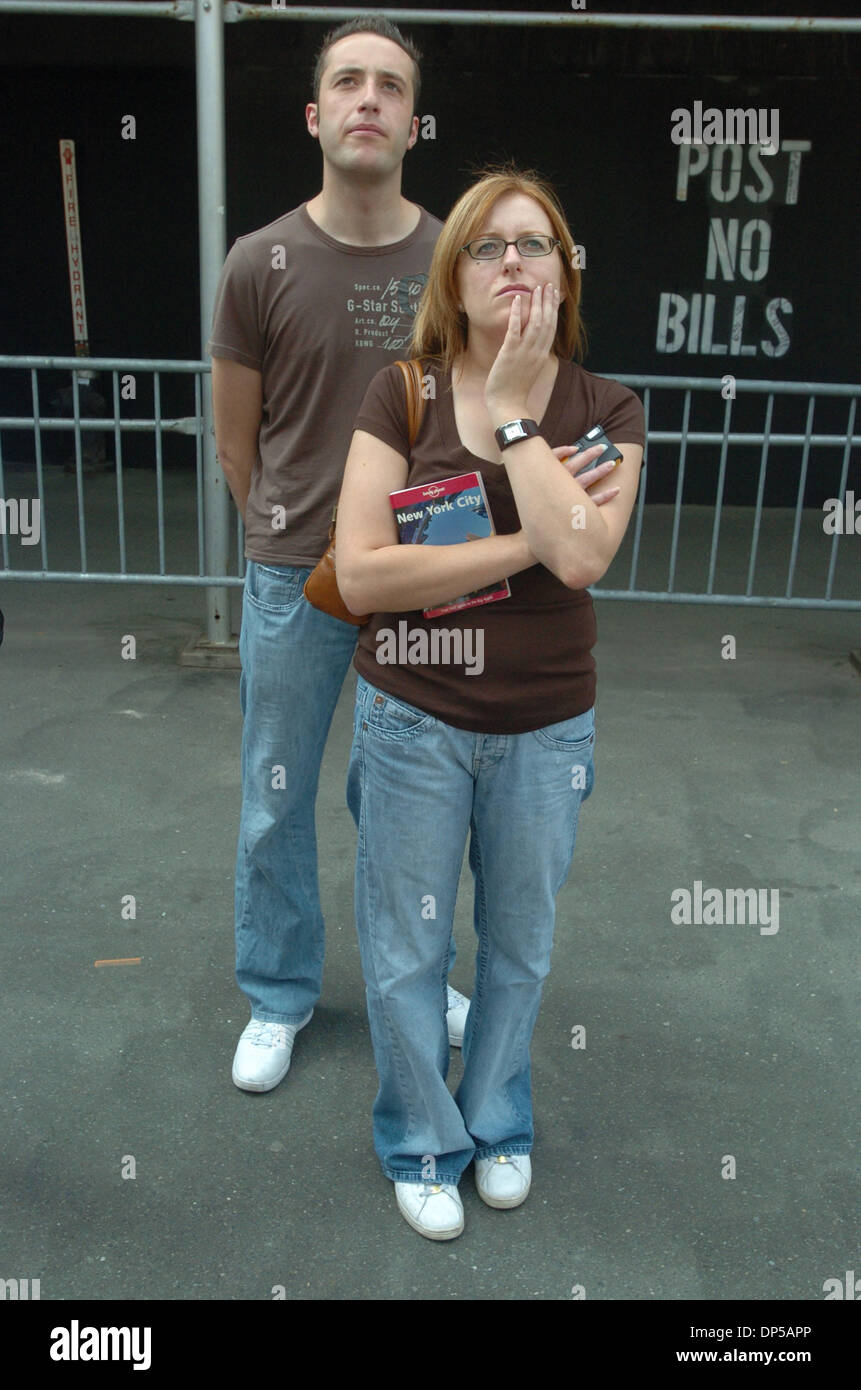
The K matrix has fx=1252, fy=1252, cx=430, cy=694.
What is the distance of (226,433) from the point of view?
2.81 metres

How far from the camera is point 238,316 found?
8.57 feet

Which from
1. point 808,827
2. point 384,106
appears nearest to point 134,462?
point 808,827

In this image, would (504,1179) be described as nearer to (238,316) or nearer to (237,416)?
(237,416)

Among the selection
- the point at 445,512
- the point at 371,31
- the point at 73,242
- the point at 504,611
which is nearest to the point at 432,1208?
the point at 504,611

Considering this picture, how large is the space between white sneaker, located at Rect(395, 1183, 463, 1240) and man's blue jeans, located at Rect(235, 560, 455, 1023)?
0.52 meters

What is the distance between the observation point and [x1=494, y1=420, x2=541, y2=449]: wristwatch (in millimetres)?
2021

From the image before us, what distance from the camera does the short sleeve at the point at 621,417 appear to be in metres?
2.19

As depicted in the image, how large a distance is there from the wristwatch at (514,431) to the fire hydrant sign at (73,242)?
9.31 metres

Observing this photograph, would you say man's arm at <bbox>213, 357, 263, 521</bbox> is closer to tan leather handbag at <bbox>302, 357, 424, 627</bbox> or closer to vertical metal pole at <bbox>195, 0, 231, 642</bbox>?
tan leather handbag at <bbox>302, 357, 424, 627</bbox>

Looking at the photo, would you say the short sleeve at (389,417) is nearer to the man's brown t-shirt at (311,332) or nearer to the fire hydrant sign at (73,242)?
the man's brown t-shirt at (311,332)

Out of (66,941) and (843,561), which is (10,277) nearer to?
(843,561)
